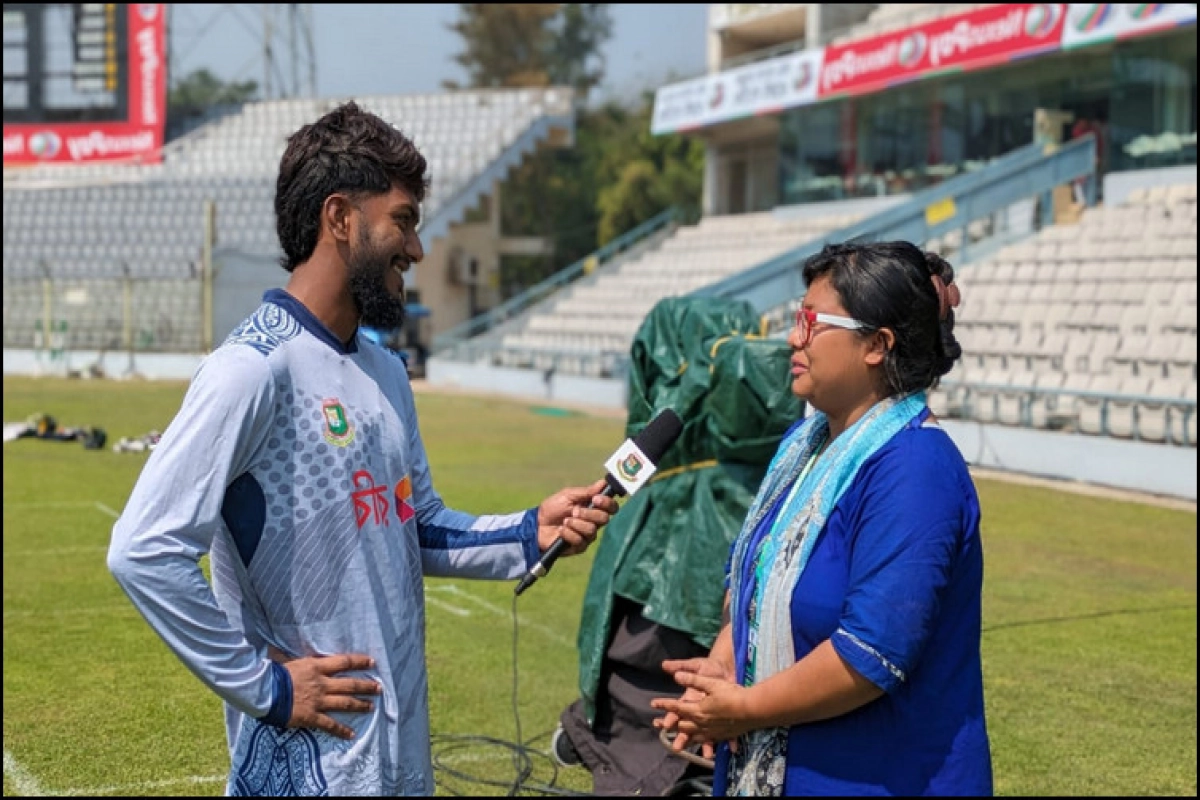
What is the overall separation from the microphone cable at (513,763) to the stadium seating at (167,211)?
86.0 feet

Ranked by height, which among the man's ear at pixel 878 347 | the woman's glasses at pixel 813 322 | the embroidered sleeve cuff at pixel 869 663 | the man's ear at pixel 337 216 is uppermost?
the man's ear at pixel 337 216

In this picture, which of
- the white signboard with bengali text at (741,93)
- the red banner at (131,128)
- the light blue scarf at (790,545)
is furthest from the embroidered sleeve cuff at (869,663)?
the red banner at (131,128)

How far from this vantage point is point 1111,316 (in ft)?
53.6

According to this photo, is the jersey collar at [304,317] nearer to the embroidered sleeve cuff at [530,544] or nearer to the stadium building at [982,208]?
the embroidered sleeve cuff at [530,544]

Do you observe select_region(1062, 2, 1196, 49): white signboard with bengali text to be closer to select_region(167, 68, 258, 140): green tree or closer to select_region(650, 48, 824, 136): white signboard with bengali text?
select_region(650, 48, 824, 136): white signboard with bengali text

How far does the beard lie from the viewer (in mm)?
2525

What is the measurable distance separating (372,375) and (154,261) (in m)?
34.5

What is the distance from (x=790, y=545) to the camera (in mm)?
2488

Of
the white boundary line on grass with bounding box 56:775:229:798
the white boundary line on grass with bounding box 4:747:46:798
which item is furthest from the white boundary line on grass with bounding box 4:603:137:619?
the white boundary line on grass with bounding box 56:775:229:798

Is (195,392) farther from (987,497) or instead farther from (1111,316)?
(1111,316)

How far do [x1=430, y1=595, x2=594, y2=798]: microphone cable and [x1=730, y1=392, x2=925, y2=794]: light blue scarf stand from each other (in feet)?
7.66

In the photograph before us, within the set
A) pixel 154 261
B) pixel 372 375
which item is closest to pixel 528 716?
pixel 372 375

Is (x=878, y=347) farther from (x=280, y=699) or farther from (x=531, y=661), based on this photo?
(x=531, y=661)

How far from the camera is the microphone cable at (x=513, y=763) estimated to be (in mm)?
4992
